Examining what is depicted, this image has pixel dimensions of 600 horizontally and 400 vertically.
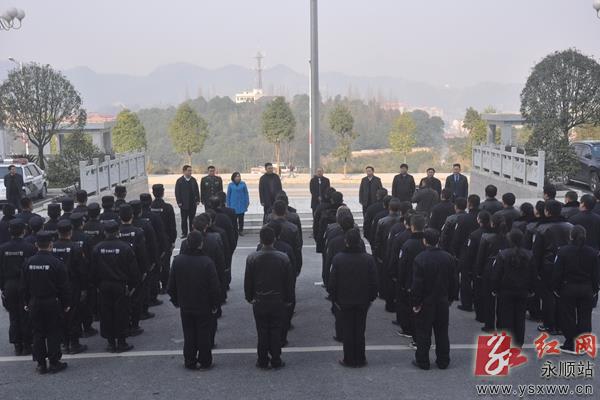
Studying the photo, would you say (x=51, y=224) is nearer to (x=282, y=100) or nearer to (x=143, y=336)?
(x=143, y=336)

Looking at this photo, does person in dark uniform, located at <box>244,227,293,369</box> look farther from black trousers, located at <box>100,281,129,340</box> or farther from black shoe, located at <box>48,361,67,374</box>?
black shoe, located at <box>48,361,67,374</box>

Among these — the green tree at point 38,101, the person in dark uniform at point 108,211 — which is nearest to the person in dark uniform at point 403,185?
the person in dark uniform at point 108,211

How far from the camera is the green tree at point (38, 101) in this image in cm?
2795

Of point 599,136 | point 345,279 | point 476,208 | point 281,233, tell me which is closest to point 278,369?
point 345,279

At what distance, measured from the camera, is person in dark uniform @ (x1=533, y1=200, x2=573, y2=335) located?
9.11 m

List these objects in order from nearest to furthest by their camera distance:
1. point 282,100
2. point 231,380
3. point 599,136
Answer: point 231,380 < point 599,136 < point 282,100

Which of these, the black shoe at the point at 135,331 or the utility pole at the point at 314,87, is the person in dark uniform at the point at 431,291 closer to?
the black shoe at the point at 135,331

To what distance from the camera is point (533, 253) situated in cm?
915

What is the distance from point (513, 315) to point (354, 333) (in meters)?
2.05

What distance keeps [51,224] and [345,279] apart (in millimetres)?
4339

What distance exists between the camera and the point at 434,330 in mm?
7949

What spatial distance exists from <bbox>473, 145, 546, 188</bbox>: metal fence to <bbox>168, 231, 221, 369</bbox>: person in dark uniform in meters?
15.3

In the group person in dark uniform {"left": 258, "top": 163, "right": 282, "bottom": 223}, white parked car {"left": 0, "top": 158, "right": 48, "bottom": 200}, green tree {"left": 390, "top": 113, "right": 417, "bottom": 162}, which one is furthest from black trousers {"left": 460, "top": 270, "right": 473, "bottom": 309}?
green tree {"left": 390, "top": 113, "right": 417, "bottom": 162}

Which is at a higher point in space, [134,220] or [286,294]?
[134,220]
